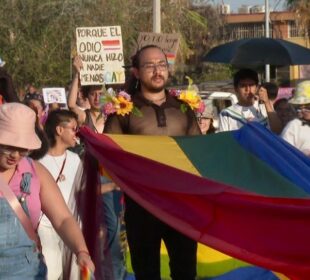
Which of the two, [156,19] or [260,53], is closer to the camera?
[260,53]

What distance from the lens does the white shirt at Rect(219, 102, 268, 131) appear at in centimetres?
946

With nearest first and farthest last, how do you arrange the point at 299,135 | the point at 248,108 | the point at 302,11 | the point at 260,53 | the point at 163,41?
the point at 299,135 → the point at 248,108 → the point at 260,53 → the point at 163,41 → the point at 302,11

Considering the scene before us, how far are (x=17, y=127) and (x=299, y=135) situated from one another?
3.67 m

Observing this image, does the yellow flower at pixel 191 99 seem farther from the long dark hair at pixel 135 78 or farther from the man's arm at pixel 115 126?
the man's arm at pixel 115 126

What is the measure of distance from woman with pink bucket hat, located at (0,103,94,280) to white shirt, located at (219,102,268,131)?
13.9 ft

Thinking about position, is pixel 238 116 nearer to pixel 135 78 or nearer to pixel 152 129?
pixel 135 78

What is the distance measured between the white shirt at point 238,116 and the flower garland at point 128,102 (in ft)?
7.27

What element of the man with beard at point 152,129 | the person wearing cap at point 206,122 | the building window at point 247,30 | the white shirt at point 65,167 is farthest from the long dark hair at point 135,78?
the building window at point 247,30

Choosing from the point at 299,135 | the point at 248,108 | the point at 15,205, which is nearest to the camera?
the point at 15,205

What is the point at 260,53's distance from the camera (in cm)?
1258

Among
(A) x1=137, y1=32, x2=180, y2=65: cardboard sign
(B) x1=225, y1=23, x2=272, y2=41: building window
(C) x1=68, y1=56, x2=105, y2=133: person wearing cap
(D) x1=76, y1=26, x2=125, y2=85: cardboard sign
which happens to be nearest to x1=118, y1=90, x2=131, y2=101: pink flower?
(C) x1=68, y1=56, x2=105, y2=133: person wearing cap

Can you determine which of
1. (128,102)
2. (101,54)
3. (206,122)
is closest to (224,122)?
(206,122)

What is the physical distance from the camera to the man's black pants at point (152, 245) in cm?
658

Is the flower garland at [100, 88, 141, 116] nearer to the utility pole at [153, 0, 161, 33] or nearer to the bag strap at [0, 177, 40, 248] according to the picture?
the bag strap at [0, 177, 40, 248]
